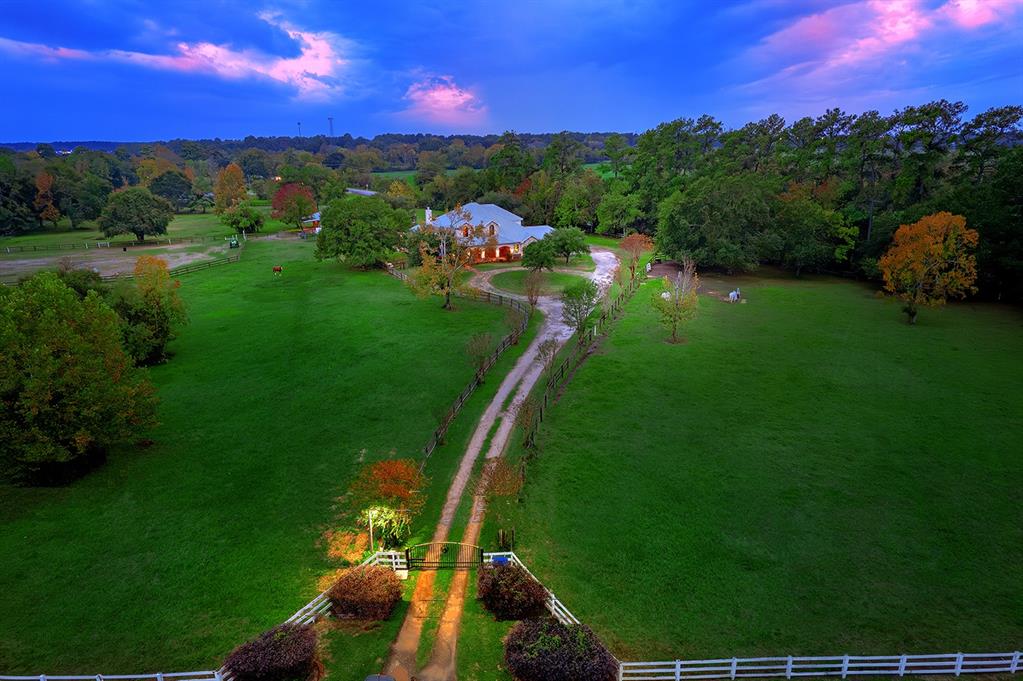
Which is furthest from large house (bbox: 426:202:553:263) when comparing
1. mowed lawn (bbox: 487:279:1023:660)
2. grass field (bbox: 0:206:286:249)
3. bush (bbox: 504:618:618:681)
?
bush (bbox: 504:618:618:681)

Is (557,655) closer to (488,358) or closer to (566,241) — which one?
(488,358)

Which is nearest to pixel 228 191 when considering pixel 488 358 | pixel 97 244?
pixel 97 244

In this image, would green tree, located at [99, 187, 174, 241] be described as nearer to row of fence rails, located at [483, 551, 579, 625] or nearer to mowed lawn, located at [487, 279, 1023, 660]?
mowed lawn, located at [487, 279, 1023, 660]

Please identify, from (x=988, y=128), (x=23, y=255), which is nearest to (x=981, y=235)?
(x=988, y=128)

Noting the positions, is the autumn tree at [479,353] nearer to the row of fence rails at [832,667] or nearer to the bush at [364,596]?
the bush at [364,596]

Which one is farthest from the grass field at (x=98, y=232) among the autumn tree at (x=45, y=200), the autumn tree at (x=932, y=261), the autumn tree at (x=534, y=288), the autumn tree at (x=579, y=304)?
the autumn tree at (x=932, y=261)

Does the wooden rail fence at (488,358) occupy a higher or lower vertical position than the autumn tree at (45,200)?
lower

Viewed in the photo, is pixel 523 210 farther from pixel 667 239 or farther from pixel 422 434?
pixel 422 434
